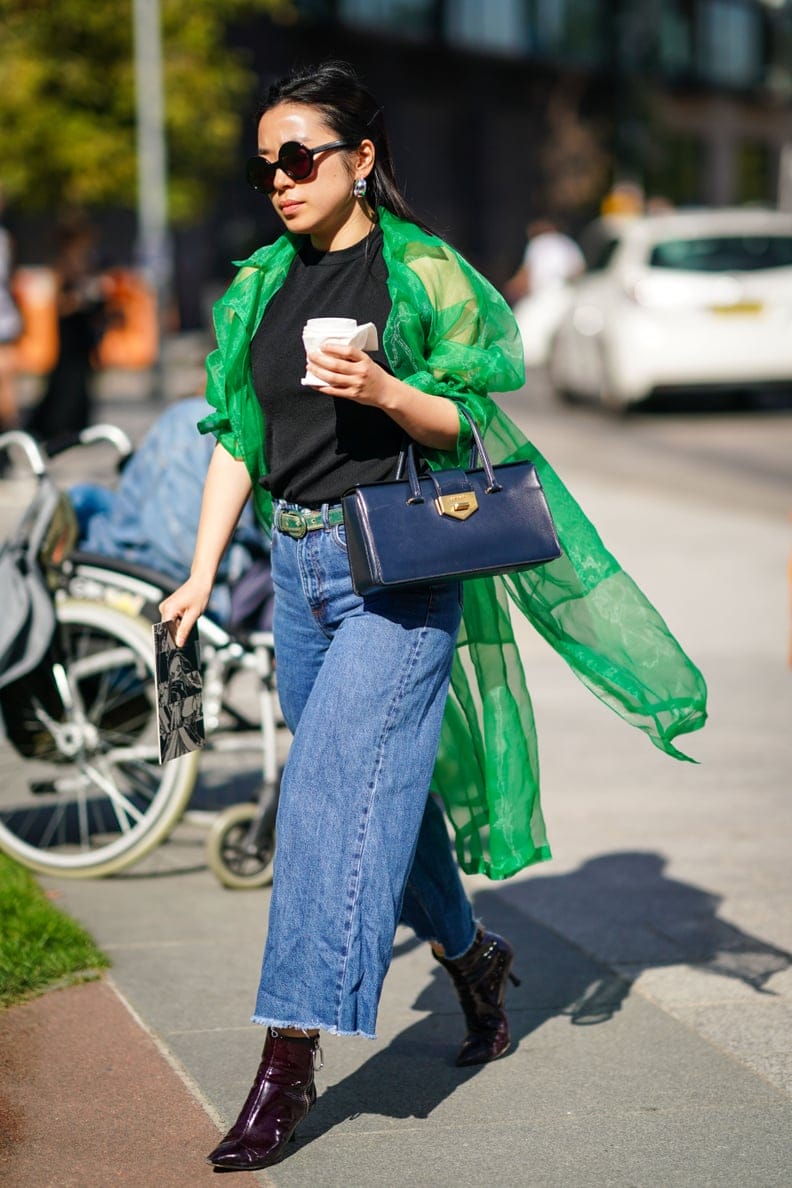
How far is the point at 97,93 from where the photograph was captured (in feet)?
83.8

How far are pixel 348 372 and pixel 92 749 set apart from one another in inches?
94.3

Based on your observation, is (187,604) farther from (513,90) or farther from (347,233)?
(513,90)

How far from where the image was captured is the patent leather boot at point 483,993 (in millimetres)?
3736

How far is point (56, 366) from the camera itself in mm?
11961

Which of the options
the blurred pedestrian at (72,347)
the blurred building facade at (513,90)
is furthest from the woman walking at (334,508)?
the blurred building facade at (513,90)

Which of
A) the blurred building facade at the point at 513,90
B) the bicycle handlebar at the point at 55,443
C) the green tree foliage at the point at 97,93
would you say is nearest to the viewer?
the bicycle handlebar at the point at 55,443

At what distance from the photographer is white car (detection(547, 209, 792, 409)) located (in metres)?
15.4

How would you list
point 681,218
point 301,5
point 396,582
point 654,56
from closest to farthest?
point 396,582, point 681,218, point 301,5, point 654,56

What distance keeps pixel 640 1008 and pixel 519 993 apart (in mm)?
285

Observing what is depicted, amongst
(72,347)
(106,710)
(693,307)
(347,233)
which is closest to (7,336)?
(72,347)

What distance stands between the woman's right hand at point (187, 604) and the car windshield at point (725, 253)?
41.3ft

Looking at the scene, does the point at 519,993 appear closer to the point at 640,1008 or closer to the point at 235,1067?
the point at 640,1008

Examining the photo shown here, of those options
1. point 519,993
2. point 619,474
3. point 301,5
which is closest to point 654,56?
point 301,5

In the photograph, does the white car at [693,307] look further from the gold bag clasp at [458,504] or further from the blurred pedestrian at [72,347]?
the gold bag clasp at [458,504]
